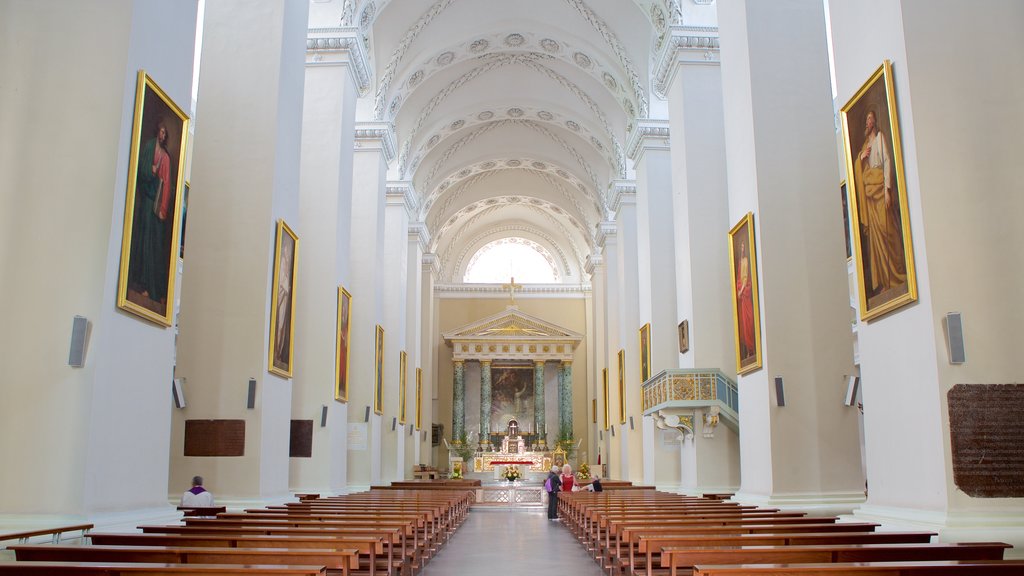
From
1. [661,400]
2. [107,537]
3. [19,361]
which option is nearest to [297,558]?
[107,537]

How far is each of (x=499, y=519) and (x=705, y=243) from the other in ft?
25.3

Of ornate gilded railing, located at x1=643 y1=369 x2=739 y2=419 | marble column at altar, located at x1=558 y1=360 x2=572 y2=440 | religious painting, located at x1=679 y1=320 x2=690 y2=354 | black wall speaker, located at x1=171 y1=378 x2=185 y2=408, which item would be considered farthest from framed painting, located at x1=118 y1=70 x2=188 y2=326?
marble column at altar, located at x1=558 y1=360 x2=572 y2=440

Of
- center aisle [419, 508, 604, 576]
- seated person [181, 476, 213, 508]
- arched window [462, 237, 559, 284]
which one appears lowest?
center aisle [419, 508, 604, 576]

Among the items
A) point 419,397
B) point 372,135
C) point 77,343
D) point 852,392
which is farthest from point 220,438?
point 419,397

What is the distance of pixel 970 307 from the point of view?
6.25 meters

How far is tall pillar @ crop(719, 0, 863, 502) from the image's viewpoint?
31.9 ft

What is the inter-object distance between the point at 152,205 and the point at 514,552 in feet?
21.4

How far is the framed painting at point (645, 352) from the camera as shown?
18672 mm

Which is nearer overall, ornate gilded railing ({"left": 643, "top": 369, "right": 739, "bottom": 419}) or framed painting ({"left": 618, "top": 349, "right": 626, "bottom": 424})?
ornate gilded railing ({"left": 643, "top": 369, "right": 739, "bottom": 419})

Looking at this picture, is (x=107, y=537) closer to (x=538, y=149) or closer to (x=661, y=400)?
(x=661, y=400)

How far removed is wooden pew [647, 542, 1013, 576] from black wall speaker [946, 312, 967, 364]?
1507 millimetres

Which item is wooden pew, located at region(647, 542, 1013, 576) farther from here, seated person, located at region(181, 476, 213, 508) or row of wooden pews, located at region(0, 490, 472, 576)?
seated person, located at region(181, 476, 213, 508)

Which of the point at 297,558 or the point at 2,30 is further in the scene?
the point at 2,30

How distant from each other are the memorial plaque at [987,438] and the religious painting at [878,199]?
2.84ft
